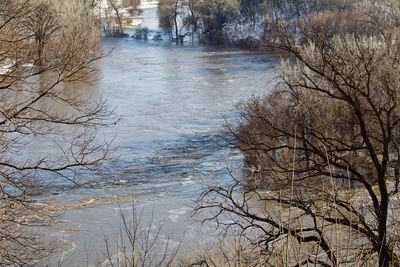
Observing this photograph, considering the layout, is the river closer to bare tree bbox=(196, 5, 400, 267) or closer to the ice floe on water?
the ice floe on water

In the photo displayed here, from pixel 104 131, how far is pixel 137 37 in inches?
1031

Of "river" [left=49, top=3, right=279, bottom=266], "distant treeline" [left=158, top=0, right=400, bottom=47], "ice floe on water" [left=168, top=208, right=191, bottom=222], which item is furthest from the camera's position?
"distant treeline" [left=158, top=0, right=400, bottom=47]

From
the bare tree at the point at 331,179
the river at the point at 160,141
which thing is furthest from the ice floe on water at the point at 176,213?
the bare tree at the point at 331,179

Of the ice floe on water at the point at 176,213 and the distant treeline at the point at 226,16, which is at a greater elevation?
the distant treeline at the point at 226,16

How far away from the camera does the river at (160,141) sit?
13.0 m

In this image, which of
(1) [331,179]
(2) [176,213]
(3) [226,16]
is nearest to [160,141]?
(2) [176,213]

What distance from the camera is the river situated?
13016 millimetres

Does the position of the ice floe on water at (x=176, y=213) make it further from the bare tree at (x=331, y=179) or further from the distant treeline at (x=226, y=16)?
the distant treeline at (x=226, y=16)

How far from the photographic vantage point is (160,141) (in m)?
19.4

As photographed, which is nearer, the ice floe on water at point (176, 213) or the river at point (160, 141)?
the river at point (160, 141)

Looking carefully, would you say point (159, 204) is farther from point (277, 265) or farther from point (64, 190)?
point (277, 265)

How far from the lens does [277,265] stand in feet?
7.73

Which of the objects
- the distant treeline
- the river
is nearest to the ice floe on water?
the river

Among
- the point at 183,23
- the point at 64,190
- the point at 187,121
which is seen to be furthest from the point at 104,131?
the point at 183,23
